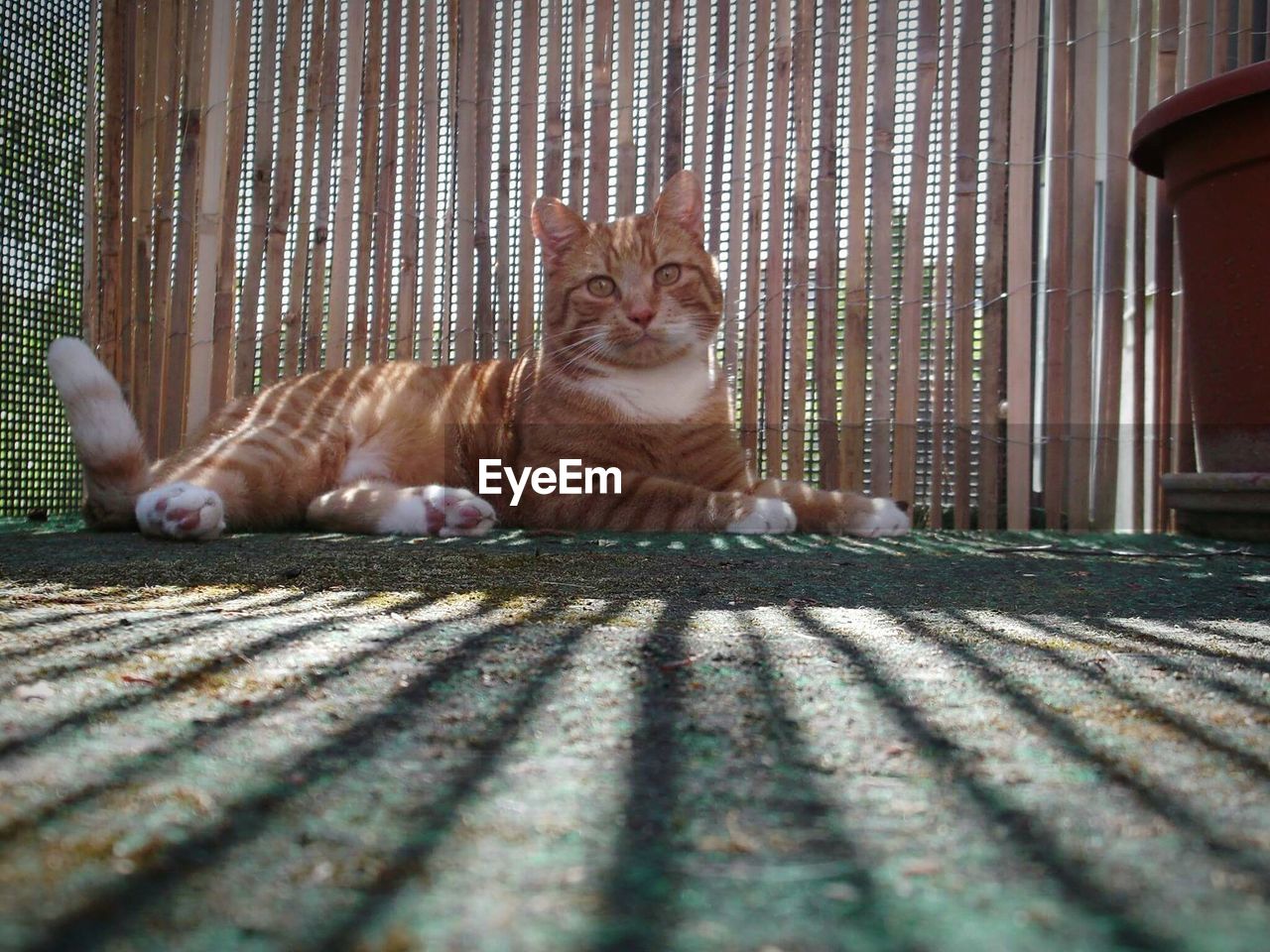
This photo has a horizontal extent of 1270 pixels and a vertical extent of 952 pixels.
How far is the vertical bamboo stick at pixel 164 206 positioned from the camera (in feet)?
11.9

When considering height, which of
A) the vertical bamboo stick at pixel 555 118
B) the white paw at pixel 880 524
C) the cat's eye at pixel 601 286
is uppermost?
the vertical bamboo stick at pixel 555 118

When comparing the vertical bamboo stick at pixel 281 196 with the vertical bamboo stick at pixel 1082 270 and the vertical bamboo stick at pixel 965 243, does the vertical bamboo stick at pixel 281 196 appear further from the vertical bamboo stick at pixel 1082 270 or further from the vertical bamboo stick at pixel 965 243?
the vertical bamboo stick at pixel 1082 270

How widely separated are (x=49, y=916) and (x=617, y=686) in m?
0.46

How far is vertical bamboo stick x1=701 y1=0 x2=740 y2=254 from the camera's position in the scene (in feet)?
10.4

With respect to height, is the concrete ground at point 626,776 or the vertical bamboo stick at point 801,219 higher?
the vertical bamboo stick at point 801,219

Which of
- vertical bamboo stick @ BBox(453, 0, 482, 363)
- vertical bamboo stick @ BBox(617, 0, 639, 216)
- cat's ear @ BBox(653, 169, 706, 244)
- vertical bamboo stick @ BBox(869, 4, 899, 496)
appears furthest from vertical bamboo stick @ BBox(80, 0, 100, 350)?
vertical bamboo stick @ BBox(869, 4, 899, 496)

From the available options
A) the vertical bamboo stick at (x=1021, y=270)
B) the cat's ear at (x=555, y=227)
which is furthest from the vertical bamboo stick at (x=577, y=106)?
the vertical bamboo stick at (x=1021, y=270)

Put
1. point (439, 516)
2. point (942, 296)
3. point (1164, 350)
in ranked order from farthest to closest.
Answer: point (942, 296)
point (1164, 350)
point (439, 516)

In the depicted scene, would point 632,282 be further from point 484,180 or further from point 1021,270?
point 1021,270

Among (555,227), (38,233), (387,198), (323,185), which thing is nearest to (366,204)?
(387,198)

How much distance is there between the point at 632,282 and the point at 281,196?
5.00 feet

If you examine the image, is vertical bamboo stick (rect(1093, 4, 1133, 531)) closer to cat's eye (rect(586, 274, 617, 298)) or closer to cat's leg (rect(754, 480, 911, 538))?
cat's leg (rect(754, 480, 911, 538))

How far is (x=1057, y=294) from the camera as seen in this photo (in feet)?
9.82

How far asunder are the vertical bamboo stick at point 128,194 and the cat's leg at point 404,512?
1.65m
